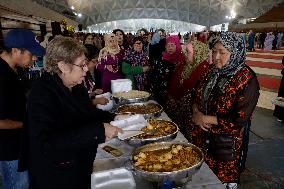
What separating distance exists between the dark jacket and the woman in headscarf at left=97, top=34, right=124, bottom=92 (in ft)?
7.70

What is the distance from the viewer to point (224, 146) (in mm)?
2314

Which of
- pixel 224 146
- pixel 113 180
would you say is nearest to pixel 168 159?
pixel 113 180

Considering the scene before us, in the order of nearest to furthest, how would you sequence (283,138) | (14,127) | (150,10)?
(14,127), (283,138), (150,10)

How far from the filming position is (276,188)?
316 cm

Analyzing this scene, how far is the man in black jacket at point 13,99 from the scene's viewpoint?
2.05 metres

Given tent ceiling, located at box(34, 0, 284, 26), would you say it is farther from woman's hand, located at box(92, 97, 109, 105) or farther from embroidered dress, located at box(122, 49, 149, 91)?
woman's hand, located at box(92, 97, 109, 105)

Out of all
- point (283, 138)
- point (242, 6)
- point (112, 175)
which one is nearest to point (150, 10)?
point (242, 6)

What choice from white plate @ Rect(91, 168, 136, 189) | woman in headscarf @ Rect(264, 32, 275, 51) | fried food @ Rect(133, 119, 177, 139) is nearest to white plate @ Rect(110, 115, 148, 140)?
fried food @ Rect(133, 119, 177, 139)

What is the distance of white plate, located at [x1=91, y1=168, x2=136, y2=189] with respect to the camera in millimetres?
1545

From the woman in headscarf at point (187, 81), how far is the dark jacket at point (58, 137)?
2.05 metres

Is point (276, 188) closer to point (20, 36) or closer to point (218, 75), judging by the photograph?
point (218, 75)

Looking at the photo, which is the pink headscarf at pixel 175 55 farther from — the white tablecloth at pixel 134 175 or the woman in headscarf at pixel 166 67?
the white tablecloth at pixel 134 175

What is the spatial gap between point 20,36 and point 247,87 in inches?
70.7

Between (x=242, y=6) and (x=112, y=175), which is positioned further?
(x=242, y=6)
